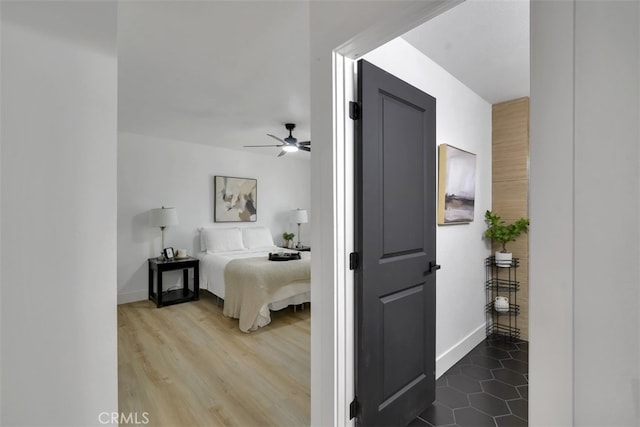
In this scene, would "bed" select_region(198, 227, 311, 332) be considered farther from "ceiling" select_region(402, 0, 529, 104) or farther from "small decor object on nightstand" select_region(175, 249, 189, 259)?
"ceiling" select_region(402, 0, 529, 104)

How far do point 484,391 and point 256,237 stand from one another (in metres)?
4.03

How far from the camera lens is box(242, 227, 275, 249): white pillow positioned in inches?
205

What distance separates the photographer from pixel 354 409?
61.7 inches

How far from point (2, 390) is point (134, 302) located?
12.5ft

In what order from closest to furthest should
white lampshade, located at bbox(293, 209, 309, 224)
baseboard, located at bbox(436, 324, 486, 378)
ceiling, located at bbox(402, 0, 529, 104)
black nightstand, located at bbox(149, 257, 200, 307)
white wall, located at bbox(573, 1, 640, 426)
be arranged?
white wall, located at bbox(573, 1, 640, 426), ceiling, located at bbox(402, 0, 529, 104), baseboard, located at bbox(436, 324, 486, 378), black nightstand, located at bbox(149, 257, 200, 307), white lampshade, located at bbox(293, 209, 309, 224)

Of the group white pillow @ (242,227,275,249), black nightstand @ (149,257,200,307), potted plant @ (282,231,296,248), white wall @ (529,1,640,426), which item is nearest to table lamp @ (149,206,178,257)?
black nightstand @ (149,257,200,307)

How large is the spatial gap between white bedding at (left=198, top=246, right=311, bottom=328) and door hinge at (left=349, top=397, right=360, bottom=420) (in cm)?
190

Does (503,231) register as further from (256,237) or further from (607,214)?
(256,237)

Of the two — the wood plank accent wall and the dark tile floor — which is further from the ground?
the wood plank accent wall

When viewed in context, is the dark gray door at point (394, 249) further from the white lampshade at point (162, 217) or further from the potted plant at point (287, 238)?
the potted plant at point (287, 238)

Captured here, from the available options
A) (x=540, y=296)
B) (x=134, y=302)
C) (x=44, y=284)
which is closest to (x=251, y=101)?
(x=44, y=284)

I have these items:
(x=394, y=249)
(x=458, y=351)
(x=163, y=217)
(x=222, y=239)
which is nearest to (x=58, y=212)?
(x=394, y=249)

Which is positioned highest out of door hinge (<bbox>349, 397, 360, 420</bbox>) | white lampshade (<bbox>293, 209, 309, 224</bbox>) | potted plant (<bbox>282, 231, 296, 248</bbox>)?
white lampshade (<bbox>293, 209, 309, 224</bbox>)

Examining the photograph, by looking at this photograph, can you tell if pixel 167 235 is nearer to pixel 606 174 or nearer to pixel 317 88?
pixel 317 88
